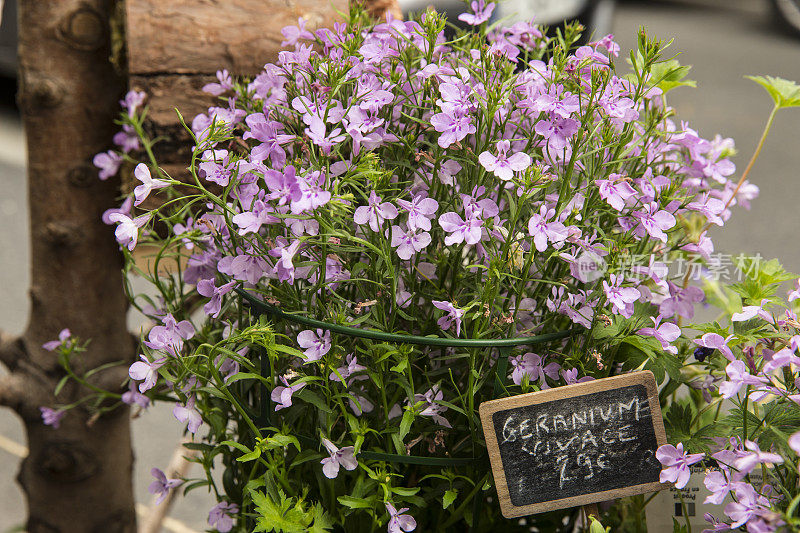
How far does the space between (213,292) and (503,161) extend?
33 centimetres

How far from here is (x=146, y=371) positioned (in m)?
0.79

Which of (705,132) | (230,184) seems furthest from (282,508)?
(705,132)

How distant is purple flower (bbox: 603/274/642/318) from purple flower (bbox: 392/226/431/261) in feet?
0.60

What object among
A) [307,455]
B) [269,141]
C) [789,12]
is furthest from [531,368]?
[789,12]

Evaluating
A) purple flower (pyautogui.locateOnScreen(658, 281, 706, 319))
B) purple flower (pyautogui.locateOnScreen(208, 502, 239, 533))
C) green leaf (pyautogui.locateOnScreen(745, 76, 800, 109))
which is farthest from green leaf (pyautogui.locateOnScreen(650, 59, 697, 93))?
purple flower (pyautogui.locateOnScreen(208, 502, 239, 533))

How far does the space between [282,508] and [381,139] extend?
38cm

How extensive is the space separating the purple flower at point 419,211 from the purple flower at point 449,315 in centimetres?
7

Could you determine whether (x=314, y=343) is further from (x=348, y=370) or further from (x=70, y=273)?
(x=70, y=273)

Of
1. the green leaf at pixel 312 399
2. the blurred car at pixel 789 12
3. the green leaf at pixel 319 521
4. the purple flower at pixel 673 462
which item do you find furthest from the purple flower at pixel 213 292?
the blurred car at pixel 789 12

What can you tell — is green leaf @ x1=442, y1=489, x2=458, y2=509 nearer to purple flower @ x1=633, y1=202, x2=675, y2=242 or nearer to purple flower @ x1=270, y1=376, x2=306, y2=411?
purple flower @ x1=270, y1=376, x2=306, y2=411

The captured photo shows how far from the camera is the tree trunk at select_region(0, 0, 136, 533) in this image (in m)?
1.15

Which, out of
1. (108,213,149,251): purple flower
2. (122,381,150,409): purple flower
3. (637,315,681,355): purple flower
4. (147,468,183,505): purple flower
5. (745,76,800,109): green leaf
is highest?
(745,76,800,109): green leaf

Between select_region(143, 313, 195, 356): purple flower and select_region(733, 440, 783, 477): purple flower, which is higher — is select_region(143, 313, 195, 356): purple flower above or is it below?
below

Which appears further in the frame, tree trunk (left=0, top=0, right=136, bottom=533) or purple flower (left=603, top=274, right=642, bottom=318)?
tree trunk (left=0, top=0, right=136, bottom=533)
